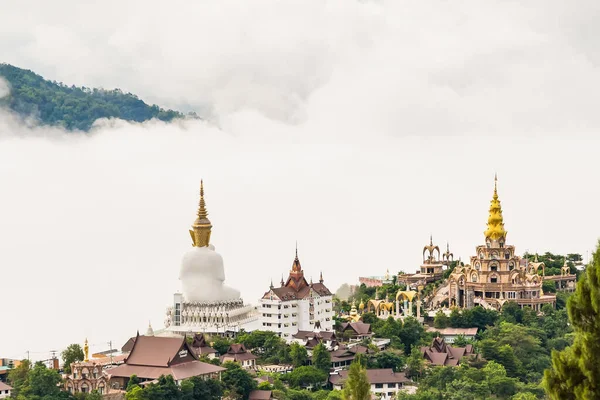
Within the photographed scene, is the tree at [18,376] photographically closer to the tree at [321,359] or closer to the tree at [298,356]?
the tree at [298,356]

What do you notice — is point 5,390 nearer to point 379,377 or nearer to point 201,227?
point 379,377

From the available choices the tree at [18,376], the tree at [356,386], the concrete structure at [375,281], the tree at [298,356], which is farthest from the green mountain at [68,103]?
the tree at [356,386]

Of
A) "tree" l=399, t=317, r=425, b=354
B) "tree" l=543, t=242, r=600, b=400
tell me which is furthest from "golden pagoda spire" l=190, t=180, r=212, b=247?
"tree" l=543, t=242, r=600, b=400

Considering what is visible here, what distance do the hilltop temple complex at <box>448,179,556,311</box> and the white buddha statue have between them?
8.30 m

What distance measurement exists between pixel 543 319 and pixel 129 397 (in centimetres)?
1664

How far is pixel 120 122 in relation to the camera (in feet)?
336

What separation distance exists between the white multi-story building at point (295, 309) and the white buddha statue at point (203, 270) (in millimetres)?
2448

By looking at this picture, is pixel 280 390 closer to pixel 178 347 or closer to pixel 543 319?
pixel 178 347

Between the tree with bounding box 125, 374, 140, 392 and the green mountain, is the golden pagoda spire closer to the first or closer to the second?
the tree with bounding box 125, 374, 140, 392

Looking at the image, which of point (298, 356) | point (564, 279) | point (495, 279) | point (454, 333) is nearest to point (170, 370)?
point (298, 356)

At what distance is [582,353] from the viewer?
484 inches

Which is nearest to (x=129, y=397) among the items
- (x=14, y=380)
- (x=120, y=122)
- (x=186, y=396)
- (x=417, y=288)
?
(x=186, y=396)

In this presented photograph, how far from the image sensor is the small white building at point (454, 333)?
36.4 meters

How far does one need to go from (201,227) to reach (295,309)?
5473 millimetres
